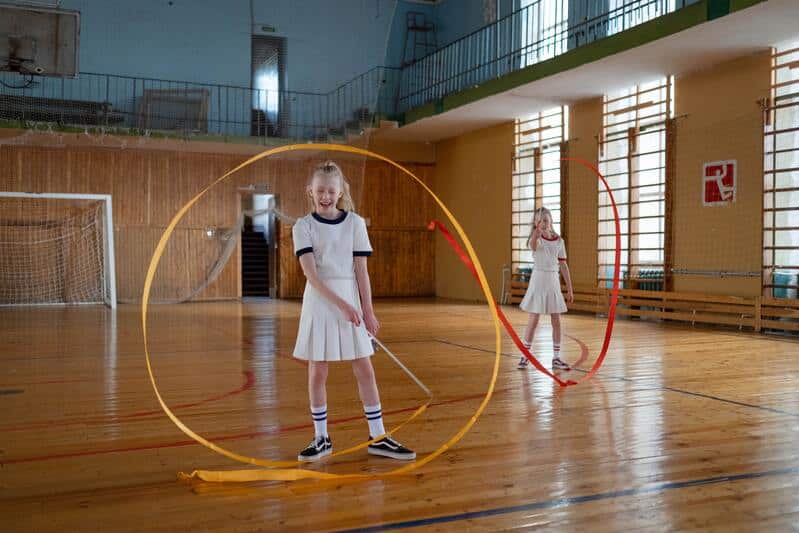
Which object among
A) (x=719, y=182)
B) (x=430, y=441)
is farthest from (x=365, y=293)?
(x=719, y=182)

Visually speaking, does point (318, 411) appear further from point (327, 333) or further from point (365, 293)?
point (365, 293)

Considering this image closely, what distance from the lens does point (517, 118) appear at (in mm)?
15898

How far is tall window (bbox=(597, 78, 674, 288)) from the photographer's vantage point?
40.8 ft

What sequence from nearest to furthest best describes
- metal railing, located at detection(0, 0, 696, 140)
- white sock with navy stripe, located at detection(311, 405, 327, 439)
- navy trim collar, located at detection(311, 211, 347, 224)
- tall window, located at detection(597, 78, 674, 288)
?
navy trim collar, located at detection(311, 211, 347, 224) < white sock with navy stripe, located at detection(311, 405, 327, 439) < tall window, located at detection(597, 78, 674, 288) < metal railing, located at detection(0, 0, 696, 140)

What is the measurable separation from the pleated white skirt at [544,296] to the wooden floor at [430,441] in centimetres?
57

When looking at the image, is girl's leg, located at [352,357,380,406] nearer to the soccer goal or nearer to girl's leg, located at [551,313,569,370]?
girl's leg, located at [551,313,569,370]

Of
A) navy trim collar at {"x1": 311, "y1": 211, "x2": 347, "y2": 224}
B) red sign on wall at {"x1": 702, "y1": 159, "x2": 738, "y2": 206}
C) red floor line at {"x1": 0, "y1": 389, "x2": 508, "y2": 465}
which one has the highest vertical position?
red sign on wall at {"x1": 702, "y1": 159, "x2": 738, "y2": 206}

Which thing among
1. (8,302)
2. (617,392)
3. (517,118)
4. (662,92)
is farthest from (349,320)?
(8,302)

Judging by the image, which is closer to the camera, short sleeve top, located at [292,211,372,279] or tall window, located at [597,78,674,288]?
short sleeve top, located at [292,211,372,279]

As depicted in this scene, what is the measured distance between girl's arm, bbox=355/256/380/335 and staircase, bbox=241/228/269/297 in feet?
52.4

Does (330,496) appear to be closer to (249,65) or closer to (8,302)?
(8,302)

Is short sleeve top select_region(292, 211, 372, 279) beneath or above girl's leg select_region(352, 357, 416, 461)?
above

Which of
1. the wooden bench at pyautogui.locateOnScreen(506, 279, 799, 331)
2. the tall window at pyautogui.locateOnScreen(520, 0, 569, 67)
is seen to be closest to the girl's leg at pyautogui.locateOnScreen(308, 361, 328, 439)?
the wooden bench at pyautogui.locateOnScreen(506, 279, 799, 331)

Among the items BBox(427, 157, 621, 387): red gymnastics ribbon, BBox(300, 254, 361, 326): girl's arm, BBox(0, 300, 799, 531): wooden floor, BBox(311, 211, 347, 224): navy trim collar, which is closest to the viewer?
BBox(0, 300, 799, 531): wooden floor
